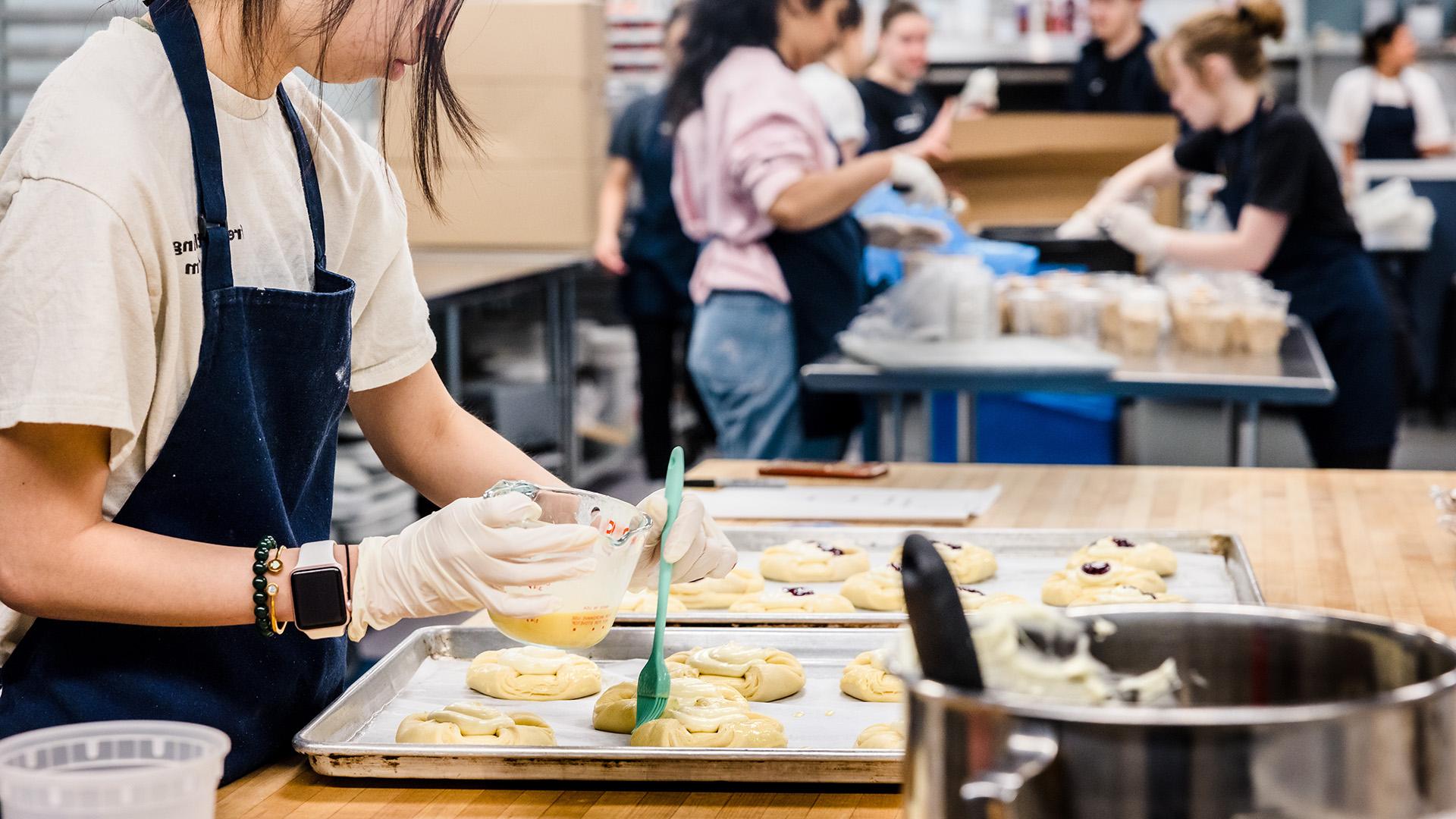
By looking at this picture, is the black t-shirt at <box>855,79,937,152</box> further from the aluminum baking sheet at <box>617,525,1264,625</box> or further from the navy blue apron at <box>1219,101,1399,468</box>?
the aluminum baking sheet at <box>617,525,1264,625</box>

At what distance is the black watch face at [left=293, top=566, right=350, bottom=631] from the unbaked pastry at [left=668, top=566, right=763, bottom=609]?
2.52 ft

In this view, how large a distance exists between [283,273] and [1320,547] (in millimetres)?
1423

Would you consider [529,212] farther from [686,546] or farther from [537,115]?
[686,546]

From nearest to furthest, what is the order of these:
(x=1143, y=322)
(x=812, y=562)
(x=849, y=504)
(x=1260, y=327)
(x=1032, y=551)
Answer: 1. (x=812, y=562)
2. (x=1032, y=551)
3. (x=849, y=504)
4. (x=1260, y=327)
5. (x=1143, y=322)

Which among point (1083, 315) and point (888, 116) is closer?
point (1083, 315)

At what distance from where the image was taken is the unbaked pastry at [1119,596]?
1648 millimetres

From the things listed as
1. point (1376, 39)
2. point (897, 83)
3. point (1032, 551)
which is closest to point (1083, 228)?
point (897, 83)

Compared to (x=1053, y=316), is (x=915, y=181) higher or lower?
higher

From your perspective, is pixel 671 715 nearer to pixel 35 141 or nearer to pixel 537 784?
pixel 537 784

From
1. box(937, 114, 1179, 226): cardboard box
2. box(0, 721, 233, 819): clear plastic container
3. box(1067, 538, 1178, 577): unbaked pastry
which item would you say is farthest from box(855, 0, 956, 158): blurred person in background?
box(0, 721, 233, 819): clear plastic container

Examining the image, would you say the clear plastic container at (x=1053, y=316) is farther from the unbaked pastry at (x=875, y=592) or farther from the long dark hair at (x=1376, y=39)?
the long dark hair at (x=1376, y=39)

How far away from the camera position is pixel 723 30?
339 cm

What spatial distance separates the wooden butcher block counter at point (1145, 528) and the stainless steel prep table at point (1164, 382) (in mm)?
699

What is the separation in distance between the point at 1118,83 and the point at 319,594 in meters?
5.85
